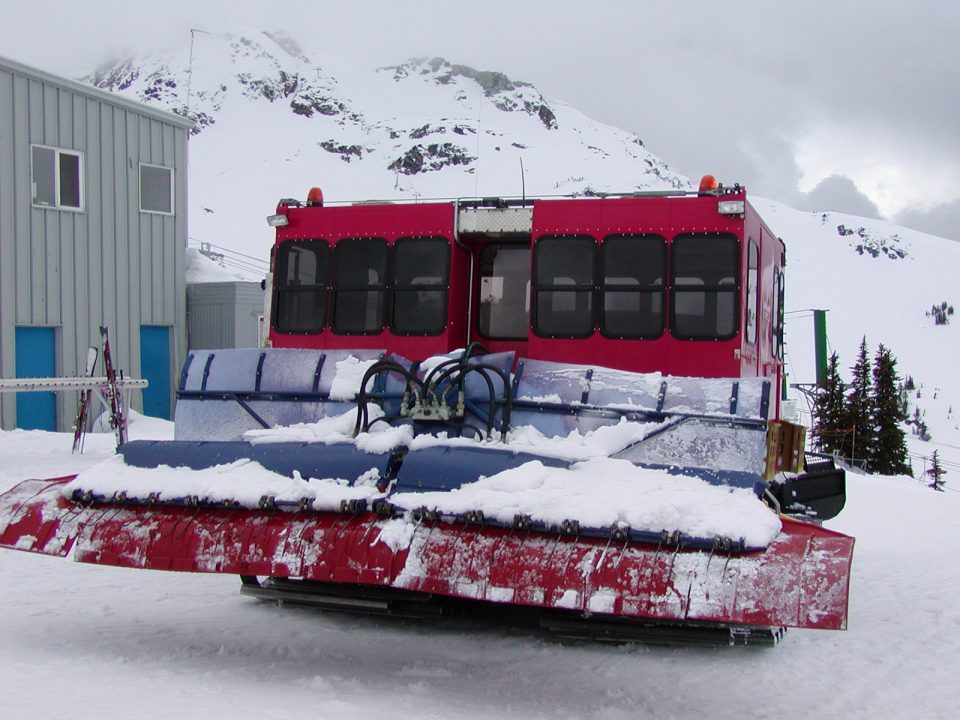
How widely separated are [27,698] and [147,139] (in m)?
16.9

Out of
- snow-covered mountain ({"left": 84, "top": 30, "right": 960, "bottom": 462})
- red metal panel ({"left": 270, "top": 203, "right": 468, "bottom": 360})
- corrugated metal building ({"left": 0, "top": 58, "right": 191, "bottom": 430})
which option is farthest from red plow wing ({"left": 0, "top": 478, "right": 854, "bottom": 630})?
snow-covered mountain ({"left": 84, "top": 30, "right": 960, "bottom": 462})

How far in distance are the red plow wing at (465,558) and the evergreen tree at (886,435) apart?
60.5m

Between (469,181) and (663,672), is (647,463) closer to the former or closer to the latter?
(663,672)

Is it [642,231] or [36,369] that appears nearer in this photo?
[642,231]

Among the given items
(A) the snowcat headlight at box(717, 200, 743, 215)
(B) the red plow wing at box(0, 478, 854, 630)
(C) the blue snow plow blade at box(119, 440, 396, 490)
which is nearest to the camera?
(B) the red plow wing at box(0, 478, 854, 630)

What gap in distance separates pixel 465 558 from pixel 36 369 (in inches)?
598

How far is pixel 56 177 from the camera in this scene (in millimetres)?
18188

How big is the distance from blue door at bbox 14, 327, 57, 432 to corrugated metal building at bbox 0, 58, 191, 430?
19 millimetres

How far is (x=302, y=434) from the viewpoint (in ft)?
20.7

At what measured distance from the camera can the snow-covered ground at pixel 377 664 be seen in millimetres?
4766

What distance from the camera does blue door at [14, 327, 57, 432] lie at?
57.8ft

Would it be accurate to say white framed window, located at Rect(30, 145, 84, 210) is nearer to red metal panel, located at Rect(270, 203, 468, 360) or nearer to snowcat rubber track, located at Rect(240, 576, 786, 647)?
red metal panel, located at Rect(270, 203, 468, 360)

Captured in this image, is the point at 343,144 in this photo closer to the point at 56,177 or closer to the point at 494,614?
the point at 56,177

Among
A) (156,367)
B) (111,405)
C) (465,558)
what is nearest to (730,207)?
(465,558)
